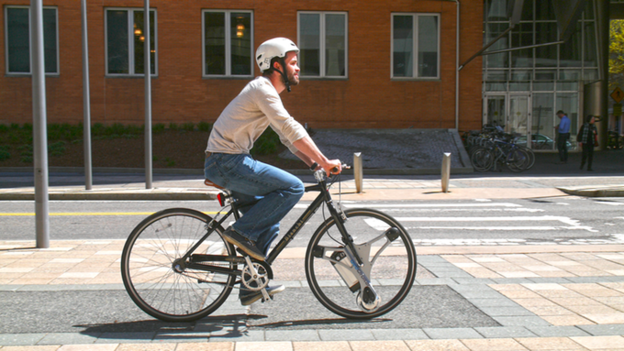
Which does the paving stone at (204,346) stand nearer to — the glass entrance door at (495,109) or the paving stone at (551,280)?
the paving stone at (551,280)

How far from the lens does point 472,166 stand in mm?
20375

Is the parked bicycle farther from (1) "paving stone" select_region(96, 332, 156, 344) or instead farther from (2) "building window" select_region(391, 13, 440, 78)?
(1) "paving stone" select_region(96, 332, 156, 344)

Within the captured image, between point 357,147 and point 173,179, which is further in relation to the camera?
point 357,147

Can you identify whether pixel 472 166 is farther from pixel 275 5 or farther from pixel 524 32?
pixel 524 32

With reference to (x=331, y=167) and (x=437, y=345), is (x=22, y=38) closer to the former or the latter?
(x=331, y=167)

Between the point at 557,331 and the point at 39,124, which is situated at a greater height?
the point at 39,124

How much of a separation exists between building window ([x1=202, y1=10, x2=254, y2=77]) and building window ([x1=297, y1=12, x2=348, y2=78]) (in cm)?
223

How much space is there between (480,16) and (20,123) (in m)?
19.7

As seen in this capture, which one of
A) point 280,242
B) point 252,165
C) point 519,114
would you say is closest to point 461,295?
point 280,242

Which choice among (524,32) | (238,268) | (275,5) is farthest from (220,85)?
(238,268)

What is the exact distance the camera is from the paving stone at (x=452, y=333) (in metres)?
3.82

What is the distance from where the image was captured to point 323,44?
2558 cm

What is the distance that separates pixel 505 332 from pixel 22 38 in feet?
83.0

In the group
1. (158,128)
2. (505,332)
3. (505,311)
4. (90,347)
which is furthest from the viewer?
(158,128)
